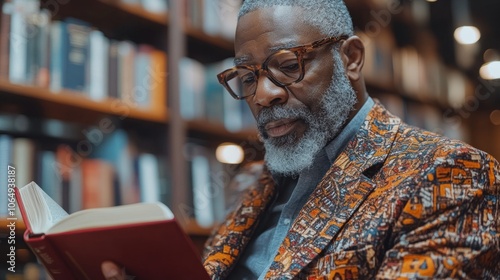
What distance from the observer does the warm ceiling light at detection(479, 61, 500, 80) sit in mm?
2873

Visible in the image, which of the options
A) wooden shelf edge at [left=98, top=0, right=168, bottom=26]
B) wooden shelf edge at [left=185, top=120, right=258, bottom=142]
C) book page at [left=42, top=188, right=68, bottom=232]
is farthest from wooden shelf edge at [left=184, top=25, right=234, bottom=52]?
book page at [left=42, top=188, right=68, bottom=232]

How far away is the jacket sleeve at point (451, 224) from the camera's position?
0.92 meters

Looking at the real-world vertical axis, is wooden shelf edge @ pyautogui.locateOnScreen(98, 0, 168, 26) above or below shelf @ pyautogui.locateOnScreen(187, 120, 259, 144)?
above

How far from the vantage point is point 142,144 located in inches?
81.9

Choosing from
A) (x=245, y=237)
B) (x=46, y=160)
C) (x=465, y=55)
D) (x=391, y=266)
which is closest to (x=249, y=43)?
(x=245, y=237)

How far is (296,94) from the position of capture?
123cm

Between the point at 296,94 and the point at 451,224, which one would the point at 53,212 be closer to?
the point at 296,94

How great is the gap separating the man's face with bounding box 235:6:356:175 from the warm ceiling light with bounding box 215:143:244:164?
1087 mm

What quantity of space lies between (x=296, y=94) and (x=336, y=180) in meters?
0.20

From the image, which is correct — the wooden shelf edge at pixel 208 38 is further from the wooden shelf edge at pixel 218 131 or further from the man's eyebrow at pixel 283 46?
the man's eyebrow at pixel 283 46

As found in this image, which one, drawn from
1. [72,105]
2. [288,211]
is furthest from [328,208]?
[72,105]

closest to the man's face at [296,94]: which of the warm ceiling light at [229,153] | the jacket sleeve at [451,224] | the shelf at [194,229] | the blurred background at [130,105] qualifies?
the jacket sleeve at [451,224]

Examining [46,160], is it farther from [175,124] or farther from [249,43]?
[249,43]

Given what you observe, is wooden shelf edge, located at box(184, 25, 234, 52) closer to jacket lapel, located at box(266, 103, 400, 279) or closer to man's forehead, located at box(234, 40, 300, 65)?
man's forehead, located at box(234, 40, 300, 65)
